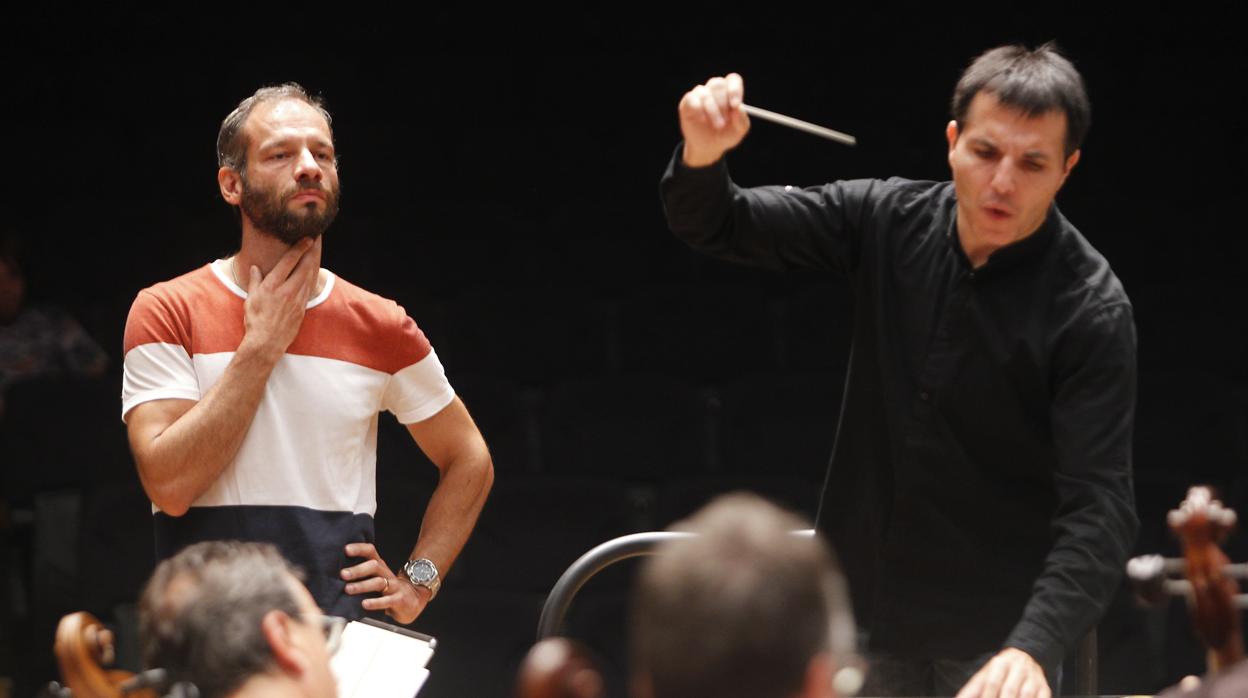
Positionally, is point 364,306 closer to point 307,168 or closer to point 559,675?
point 307,168

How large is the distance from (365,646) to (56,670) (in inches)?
87.5

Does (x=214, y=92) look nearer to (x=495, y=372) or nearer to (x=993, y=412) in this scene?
(x=495, y=372)

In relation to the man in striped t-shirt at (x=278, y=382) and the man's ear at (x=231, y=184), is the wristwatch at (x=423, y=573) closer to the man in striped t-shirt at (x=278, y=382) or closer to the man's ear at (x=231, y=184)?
the man in striped t-shirt at (x=278, y=382)

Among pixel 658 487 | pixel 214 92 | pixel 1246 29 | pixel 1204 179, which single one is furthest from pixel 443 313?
pixel 1246 29

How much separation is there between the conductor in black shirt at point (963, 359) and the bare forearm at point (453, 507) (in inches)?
24.8

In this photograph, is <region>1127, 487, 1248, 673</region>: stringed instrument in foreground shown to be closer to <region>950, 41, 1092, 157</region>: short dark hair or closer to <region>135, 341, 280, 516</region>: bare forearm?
<region>950, 41, 1092, 157</region>: short dark hair

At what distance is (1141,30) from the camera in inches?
225

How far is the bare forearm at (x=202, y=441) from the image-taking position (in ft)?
7.02

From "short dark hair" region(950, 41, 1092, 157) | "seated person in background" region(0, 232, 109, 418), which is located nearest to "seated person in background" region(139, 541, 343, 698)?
"short dark hair" region(950, 41, 1092, 157)

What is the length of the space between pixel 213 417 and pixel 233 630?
0.90 m

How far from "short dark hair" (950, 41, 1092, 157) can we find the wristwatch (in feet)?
3.62

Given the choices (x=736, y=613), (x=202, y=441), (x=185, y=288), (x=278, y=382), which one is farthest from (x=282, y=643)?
(x=185, y=288)

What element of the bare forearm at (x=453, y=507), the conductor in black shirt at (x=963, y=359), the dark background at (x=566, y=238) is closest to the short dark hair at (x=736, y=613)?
the conductor in black shirt at (x=963, y=359)

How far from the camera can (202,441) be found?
214cm
